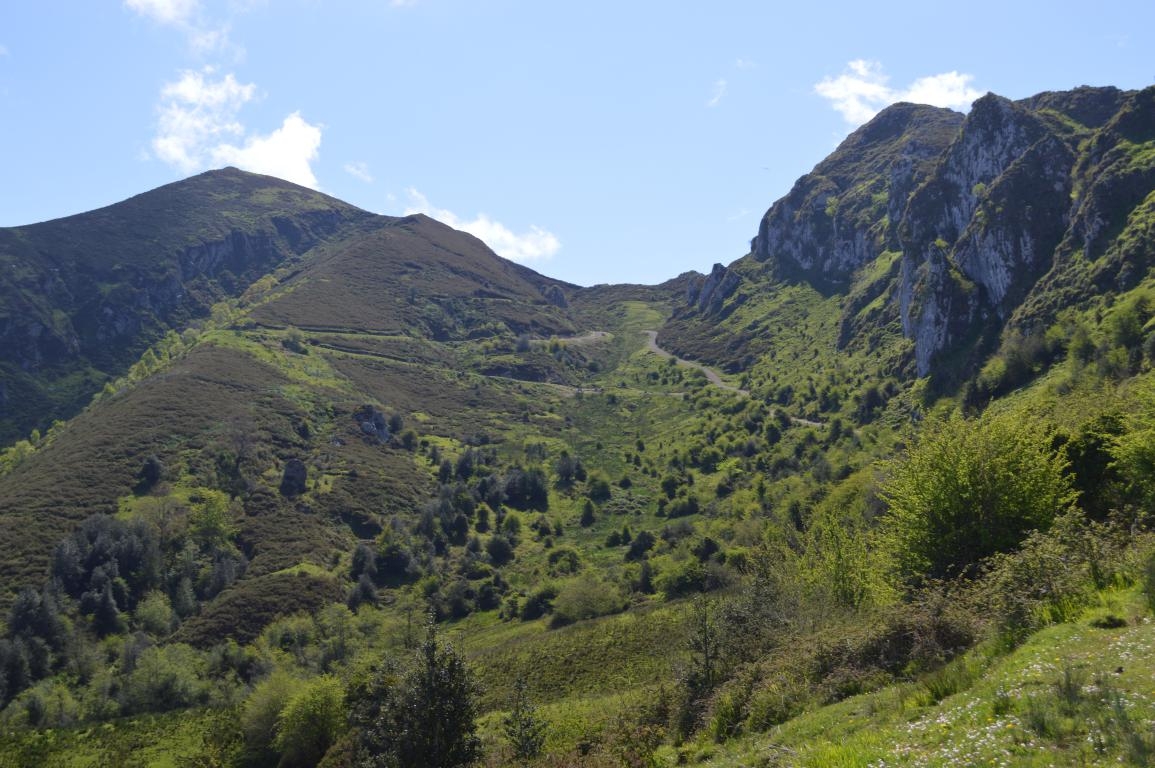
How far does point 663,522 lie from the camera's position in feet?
329

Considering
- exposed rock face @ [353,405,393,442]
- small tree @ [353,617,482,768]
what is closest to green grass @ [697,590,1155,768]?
small tree @ [353,617,482,768]

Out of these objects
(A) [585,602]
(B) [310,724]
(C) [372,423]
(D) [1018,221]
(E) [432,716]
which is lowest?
(A) [585,602]

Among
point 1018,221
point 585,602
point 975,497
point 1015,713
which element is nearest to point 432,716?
point 1015,713

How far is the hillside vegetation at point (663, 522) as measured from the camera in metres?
15.3

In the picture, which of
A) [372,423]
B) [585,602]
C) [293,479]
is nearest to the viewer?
[585,602]

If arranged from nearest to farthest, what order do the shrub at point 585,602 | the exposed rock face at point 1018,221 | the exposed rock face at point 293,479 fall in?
the shrub at point 585,602 → the exposed rock face at point 1018,221 → the exposed rock face at point 293,479

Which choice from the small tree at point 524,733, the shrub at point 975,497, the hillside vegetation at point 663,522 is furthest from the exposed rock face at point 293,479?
the shrub at point 975,497

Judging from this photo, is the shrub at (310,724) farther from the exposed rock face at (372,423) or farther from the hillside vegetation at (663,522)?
the exposed rock face at (372,423)

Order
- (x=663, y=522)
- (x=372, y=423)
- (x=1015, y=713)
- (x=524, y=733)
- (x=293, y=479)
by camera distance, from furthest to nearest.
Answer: (x=372, y=423), (x=663, y=522), (x=293, y=479), (x=524, y=733), (x=1015, y=713)

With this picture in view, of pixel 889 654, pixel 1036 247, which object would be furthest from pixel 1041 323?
pixel 889 654

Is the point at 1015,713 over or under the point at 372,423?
under

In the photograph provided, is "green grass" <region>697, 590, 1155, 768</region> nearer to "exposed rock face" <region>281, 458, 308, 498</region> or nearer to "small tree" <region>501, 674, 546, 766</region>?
"small tree" <region>501, 674, 546, 766</region>

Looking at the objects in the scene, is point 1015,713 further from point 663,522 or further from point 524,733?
point 663,522

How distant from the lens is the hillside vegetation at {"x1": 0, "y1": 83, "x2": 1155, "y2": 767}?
15.3 m
